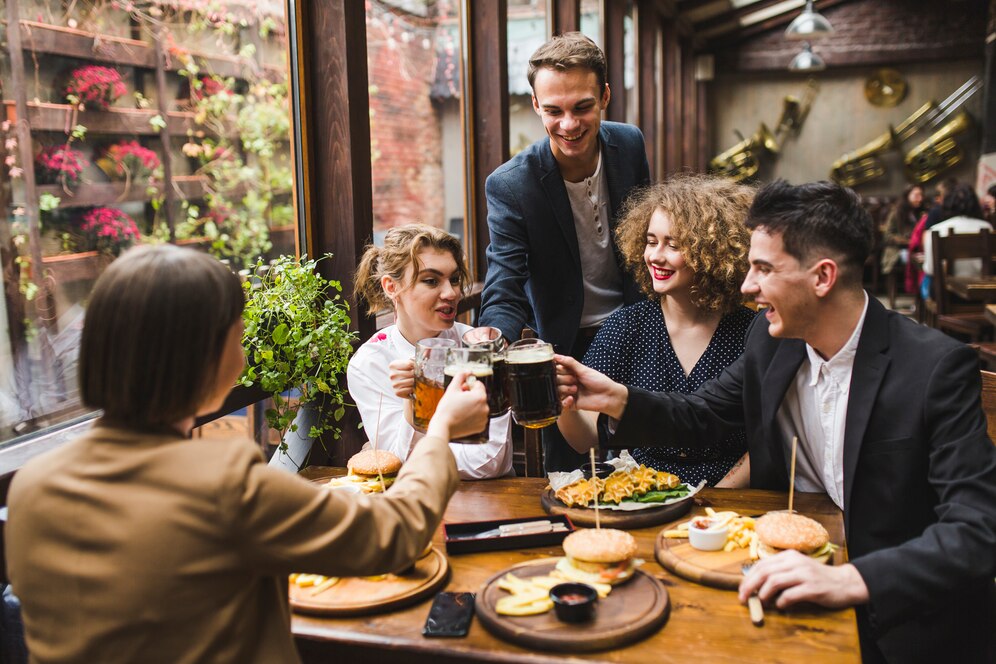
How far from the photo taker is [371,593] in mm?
1426

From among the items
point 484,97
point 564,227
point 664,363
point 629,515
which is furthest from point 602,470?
point 484,97

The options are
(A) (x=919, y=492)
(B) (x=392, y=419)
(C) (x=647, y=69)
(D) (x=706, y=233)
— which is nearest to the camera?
(A) (x=919, y=492)

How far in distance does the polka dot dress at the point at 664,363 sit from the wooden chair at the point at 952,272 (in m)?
4.13

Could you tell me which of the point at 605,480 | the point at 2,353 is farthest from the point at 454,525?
the point at 2,353

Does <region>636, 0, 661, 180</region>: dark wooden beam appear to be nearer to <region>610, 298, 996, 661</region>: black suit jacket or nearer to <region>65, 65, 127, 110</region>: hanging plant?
<region>65, 65, 127, 110</region>: hanging plant

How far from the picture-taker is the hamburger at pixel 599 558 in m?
1.43

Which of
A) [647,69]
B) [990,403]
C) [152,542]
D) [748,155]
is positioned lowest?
[990,403]

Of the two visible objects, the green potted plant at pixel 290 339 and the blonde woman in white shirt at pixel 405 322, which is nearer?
the blonde woman in white shirt at pixel 405 322

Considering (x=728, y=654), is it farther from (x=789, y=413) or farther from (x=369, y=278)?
(x=369, y=278)

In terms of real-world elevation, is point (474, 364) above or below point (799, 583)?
above

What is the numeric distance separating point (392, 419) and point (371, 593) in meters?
0.91

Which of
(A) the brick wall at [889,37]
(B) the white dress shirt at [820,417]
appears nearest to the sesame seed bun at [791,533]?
(B) the white dress shirt at [820,417]

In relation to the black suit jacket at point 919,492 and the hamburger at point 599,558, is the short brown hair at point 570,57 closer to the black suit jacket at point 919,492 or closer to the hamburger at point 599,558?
the black suit jacket at point 919,492

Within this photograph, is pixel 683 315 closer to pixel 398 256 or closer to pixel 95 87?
pixel 398 256
